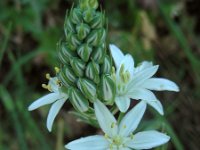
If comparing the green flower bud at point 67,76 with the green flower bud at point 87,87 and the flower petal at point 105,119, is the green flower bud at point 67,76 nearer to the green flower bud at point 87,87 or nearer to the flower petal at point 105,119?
the green flower bud at point 87,87

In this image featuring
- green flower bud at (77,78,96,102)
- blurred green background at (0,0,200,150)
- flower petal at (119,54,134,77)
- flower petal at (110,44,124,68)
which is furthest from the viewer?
blurred green background at (0,0,200,150)

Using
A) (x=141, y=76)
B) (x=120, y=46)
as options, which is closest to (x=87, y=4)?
(x=141, y=76)

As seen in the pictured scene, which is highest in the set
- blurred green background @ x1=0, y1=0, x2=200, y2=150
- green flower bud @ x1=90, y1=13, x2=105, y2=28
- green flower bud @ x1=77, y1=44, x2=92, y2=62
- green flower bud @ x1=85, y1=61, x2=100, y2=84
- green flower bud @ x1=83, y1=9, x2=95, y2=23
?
blurred green background @ x1=0, y1=0, x2=200, y2=150

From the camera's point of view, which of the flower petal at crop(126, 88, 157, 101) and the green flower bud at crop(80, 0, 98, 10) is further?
the flower petal at crop(126, 88, 157, 101)

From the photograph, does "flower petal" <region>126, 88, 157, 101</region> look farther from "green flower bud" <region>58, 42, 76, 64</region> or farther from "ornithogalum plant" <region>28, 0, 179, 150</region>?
"green flower bud" <region>58, 42, 76, 64</region>

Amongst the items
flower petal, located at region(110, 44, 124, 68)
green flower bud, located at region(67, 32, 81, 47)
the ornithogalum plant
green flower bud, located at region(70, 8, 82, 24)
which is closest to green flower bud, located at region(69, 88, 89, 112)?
the ornithogalum plant

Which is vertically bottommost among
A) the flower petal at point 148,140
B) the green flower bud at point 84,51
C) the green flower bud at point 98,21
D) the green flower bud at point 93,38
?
the flower petal at point 148,140

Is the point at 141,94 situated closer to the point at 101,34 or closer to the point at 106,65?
the point at 106,65

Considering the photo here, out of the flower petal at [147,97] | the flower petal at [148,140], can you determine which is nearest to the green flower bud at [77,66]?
the flower petal at [147,97]

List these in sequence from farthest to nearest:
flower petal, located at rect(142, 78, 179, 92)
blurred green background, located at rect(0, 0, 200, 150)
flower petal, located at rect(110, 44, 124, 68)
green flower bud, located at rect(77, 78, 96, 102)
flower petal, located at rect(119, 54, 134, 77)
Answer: blurred green background, located at rect(0, 0, 200, 150) < flower petal, located at rect(110, 44, 124, 68) < flower petal, located at rect(119, 54, 134, 77) < flower petal, located at rect(142, 78, 179, 92) < green flower bud, located at rect(77, 78, 96, 102)
